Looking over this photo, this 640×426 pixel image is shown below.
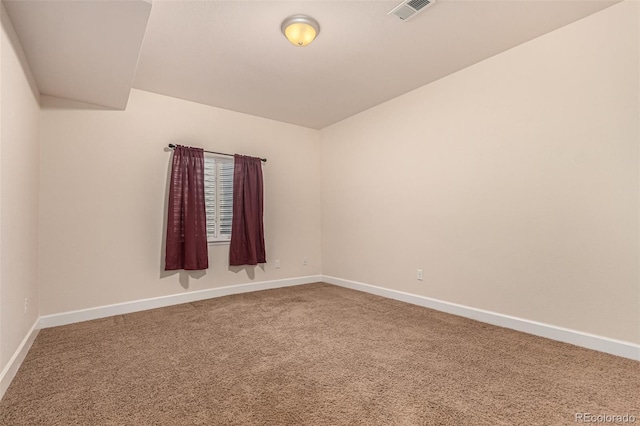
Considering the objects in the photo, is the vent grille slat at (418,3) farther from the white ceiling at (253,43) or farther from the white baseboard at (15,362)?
the white baseboard at (15,362)

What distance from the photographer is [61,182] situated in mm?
3184

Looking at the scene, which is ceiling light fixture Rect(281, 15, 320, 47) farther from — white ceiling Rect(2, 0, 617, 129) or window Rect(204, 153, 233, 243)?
window Rect(204, 153, 233, 243)

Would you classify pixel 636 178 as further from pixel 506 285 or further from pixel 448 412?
pixel 448 412

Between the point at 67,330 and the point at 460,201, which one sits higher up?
the point at 460,201

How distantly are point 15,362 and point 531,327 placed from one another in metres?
4.00

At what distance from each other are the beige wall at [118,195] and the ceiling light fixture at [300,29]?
211 cm

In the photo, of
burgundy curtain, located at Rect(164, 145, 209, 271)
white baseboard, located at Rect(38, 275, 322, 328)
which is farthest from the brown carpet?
burgundy curtain, located at Rect(164, 145, 209, 271)

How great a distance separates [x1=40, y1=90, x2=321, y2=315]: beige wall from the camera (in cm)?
315

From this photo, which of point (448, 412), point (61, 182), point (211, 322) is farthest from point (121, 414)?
point (61, 182)

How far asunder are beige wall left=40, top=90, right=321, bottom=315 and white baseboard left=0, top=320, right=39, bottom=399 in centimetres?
61

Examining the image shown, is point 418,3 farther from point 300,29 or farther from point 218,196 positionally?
point 218,196

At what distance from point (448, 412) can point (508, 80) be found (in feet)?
9.45

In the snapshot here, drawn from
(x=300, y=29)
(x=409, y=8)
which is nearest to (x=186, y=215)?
(x=300, y=29)

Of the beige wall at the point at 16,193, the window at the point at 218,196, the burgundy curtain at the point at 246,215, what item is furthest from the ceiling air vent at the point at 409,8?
the window at the point at 218,196
